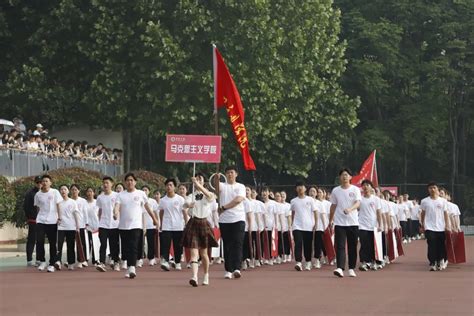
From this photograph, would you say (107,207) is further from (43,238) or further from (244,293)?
(244,293)

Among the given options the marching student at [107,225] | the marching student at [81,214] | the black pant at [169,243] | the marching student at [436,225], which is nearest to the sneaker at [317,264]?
the marching student at [436,225]

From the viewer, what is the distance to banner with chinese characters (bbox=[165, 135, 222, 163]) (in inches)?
1186

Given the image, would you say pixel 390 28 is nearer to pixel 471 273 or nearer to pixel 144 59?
pixel 144 59

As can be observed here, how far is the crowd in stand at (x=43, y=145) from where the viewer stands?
35.7 m

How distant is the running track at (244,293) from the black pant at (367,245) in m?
0.43

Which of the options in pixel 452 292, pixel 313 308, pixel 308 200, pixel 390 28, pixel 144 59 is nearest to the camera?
pixel 313 308

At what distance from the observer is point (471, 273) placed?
2273cm

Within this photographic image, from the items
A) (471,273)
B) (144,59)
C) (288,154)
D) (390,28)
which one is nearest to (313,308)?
(471,273)

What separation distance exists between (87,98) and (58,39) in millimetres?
3003

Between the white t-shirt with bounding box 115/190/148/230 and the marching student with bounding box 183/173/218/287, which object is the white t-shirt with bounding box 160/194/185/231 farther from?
the marching student with bounding box 183/173/218/287

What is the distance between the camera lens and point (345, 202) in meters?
21.3

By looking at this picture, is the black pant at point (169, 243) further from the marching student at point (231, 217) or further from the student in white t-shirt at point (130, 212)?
the marching student at point (231, 217)

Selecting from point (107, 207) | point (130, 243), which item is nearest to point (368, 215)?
point (130, 243)

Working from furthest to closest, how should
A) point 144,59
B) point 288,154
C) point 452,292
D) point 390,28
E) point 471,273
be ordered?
point 390,28 → point 288,154 → point 144,59 → point 471,273 → point 452,292
